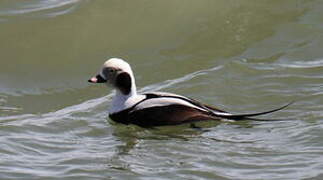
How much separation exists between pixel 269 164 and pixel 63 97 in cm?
407

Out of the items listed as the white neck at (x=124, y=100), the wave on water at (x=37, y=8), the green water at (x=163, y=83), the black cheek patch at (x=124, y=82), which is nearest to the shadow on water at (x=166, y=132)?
the green water at (x=163, y=83)

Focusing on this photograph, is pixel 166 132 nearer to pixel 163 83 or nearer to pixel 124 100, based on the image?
pixel 124 100

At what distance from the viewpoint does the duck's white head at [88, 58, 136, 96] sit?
31.7 ft

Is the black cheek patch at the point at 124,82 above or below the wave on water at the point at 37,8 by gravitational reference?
below

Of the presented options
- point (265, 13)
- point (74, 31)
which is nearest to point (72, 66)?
point (74, 31)

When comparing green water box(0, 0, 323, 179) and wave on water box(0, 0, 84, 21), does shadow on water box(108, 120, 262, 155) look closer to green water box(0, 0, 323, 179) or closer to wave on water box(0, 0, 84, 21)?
green water box(0, 0, 323, 179)

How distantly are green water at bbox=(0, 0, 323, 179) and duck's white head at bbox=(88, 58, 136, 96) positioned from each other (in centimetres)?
38

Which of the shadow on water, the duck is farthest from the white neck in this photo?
the shadow on water

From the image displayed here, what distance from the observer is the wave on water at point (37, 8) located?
1284cm

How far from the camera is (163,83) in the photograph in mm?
11117

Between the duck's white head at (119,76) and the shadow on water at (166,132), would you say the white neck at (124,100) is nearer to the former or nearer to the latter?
the duck's white head at (119,76)

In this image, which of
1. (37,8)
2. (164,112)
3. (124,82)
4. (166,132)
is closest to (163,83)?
(124,82)

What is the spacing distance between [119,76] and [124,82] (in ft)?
0.27

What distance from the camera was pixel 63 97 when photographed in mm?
11070
